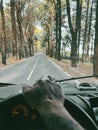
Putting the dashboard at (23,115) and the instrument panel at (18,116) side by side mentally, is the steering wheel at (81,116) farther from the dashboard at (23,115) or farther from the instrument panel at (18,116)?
the instrument panel at (18,116)

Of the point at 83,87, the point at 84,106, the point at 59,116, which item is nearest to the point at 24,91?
the point at 59,116

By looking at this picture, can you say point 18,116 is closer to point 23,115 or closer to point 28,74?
point 23,115

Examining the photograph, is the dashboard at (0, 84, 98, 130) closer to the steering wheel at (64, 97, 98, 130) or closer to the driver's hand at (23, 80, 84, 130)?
the steering wheel at (64, 97, 98, 130)

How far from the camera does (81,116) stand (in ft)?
6.63

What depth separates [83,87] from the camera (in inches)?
155

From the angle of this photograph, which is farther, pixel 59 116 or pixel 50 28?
pixel 50 28

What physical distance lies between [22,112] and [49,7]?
78465 millimetres

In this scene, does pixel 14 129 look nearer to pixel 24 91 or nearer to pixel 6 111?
pixel 6 111

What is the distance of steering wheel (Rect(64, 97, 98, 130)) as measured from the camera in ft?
6.45

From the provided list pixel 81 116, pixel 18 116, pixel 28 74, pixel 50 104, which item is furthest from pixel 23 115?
pixel 28 74

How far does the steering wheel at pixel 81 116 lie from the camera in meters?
1.97

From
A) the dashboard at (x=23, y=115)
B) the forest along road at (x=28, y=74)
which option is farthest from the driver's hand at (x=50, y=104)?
the forest along road at (x=28, y=74)

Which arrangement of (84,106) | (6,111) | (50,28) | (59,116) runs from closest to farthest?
(59,116) < (6,111) < (84,106) < (50,28)

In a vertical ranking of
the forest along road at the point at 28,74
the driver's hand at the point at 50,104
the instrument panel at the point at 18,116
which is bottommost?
the forest along road at the point at 28,74
